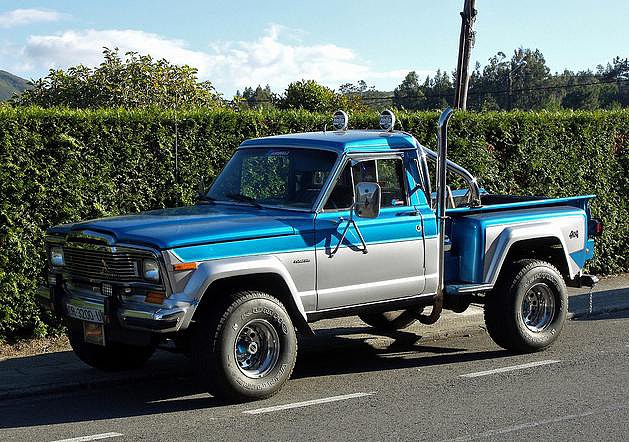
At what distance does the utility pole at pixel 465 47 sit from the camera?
17.7 m

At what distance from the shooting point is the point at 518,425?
709 centimetres

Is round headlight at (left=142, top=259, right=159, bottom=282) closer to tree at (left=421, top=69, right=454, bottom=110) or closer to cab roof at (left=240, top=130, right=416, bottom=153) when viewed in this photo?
cab roof at (left=240, top=130, right=416, bottom=153)

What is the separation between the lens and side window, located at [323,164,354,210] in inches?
338

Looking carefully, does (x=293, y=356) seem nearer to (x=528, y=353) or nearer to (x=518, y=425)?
(x=518, y=425)

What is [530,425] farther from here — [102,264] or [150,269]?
[102,264]

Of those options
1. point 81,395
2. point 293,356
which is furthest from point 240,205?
point 81,395

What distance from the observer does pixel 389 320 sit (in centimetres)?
1073

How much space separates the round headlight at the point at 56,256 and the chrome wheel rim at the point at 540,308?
4.58 meters

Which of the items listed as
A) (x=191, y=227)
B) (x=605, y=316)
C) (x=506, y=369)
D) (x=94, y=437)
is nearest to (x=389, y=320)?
(x=506, y=369)

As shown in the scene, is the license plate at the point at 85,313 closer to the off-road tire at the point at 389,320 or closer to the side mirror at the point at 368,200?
the side mirror at the point at 368,200

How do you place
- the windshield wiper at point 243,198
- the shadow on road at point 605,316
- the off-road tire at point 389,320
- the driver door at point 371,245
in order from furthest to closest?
1. the shadow on road at point 605,316
2. the off-road tire at point 389,320
3. the windshield wiper at point 243,198
4. the driver door at point 371,245

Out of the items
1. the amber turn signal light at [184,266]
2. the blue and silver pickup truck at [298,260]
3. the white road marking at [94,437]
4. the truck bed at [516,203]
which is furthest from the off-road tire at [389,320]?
the white road marking at [94,437]

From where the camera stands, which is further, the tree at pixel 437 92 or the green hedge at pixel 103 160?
the tree at pixel 437 92

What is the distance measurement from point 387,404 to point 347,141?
2450 millimetres
